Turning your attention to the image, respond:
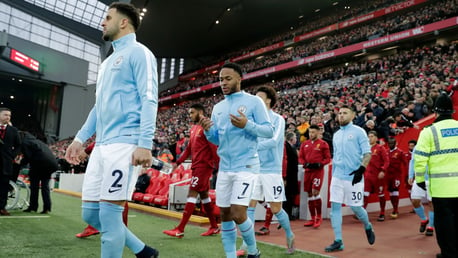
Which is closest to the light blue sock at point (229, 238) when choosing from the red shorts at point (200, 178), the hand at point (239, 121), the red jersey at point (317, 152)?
the hand at point (239, 121)

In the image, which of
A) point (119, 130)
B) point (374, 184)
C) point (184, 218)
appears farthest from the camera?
point (374, 184)

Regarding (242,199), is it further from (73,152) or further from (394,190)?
(394,190)

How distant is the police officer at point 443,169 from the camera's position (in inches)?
136

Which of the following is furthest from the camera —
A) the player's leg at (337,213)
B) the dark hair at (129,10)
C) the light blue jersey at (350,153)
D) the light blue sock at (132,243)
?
the light blue jersey at (350,153)

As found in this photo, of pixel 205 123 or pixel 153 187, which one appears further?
pixel 153 187

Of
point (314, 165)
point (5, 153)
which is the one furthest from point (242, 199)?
point (5, 153)

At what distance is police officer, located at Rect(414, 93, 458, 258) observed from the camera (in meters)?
3.45

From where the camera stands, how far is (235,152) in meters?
3.35

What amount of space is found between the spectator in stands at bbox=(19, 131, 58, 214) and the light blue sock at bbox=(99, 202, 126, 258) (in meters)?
5.74

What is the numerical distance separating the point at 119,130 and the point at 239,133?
1.31 metres

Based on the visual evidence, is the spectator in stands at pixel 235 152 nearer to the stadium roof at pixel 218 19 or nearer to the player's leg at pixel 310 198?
the player's leg at pixel 310 198

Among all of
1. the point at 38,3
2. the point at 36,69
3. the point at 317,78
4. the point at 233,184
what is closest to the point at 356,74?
the point at 317,78

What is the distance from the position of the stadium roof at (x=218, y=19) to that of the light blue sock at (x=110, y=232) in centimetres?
2952

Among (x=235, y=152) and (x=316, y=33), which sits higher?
(x=316, y=33)
